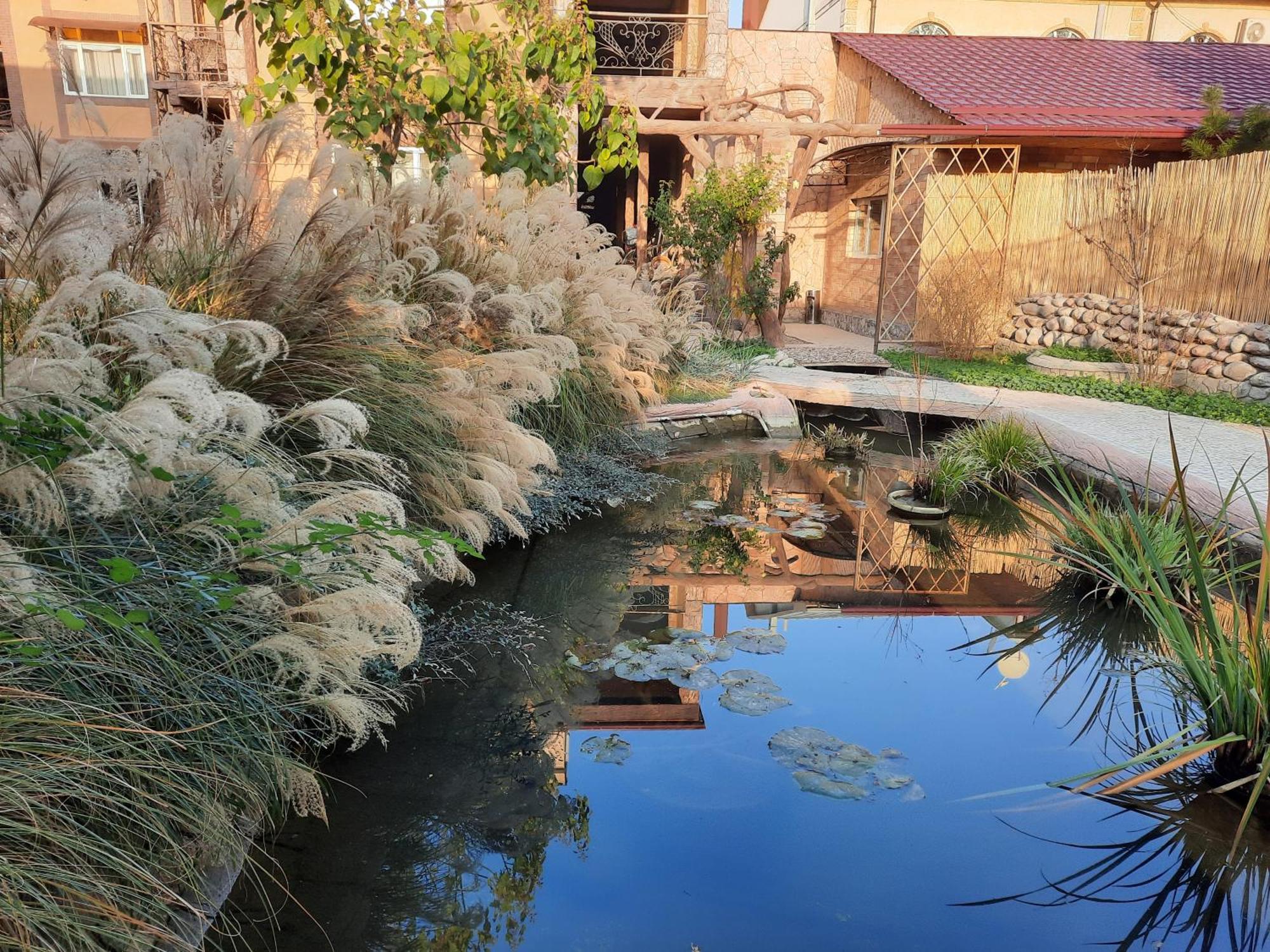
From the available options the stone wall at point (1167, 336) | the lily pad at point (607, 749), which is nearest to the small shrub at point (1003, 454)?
the stone wall at point (1167, 336)

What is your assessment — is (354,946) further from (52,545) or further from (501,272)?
(501,272)

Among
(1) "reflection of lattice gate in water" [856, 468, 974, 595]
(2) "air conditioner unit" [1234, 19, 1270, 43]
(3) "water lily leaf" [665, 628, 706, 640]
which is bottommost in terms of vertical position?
(1) "reflection of lattice gate in water" [856, 468, 974, 595]

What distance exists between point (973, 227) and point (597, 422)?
28.1 ft

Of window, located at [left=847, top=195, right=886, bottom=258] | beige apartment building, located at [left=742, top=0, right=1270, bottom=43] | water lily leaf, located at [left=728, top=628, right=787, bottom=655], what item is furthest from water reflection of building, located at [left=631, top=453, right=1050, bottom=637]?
beige apartment building, located at [left=742, top=0, right=1270, bottom=43]

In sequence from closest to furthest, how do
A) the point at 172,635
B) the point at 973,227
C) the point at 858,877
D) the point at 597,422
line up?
the point at 172,635, the point at 858,877, the point at 597,422, the point at 973,227

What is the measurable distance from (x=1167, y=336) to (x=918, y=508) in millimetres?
5314

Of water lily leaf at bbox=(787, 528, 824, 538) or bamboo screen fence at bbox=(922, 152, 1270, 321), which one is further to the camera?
bamboo screen fence at bbox=(922, 152, 1270, 321)

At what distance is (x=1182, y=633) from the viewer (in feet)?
9.67

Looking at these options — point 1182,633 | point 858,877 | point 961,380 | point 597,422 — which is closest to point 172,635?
point 858,877

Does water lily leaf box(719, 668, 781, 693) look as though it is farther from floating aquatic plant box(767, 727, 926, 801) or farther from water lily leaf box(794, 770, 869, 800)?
water lily leaf box(794, 770, 869, 800)

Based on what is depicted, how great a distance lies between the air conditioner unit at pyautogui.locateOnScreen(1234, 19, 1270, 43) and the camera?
17672mm

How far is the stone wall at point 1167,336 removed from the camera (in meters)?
8.21

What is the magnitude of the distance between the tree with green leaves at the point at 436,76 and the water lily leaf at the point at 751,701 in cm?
324

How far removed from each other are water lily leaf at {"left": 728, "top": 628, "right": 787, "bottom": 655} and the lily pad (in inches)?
36.0
